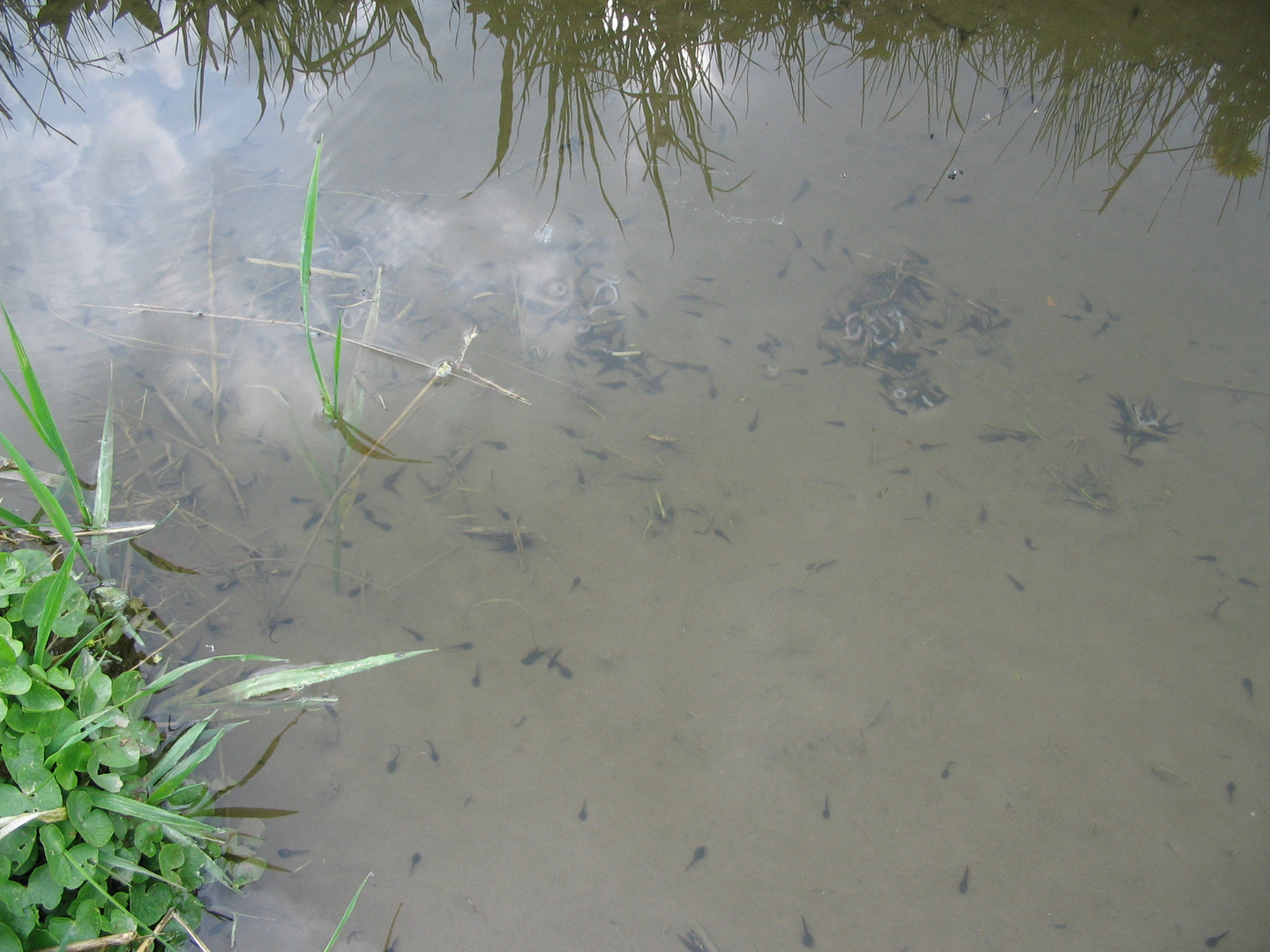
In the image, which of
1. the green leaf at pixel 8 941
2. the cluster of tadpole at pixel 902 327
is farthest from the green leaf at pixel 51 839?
the cluster of tadpole at pixel 902 327

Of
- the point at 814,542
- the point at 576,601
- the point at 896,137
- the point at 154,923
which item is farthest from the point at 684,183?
the point at 154,923

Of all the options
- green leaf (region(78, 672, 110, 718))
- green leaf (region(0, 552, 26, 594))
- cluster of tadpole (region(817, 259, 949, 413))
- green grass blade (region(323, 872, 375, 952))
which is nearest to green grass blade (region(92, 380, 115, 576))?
green leaf (region(0, 552, 26, 594))

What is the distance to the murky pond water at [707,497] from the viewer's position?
200 centimetres

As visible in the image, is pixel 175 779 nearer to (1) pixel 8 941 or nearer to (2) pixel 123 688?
(2) pixel 123 688

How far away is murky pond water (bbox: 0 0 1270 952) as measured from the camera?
2.00 m

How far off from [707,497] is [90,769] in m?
1.75

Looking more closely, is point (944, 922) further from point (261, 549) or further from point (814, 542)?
point (261, 549)

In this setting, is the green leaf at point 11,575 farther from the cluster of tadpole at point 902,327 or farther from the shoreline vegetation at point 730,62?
the cluster of tadpole at point 902,327

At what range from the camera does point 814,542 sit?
2475 mm

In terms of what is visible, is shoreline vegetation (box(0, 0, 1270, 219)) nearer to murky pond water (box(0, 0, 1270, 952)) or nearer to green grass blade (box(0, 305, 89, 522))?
murky pond water (box(0, 0, 1270, 952))

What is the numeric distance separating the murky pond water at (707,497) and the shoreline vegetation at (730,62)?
8 cm

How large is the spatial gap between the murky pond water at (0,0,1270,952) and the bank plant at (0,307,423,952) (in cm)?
16

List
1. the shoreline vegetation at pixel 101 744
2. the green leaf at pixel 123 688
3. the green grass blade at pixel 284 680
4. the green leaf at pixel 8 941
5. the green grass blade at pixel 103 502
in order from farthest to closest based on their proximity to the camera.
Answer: the green grass blade at pixel 103 502, the green grass blade at pixel 284 680, the green leaf at pixel 123 688, the shoreline vegetation at pixel 101 744, the green leaf at pixel 8 941

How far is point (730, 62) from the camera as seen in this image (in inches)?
136
